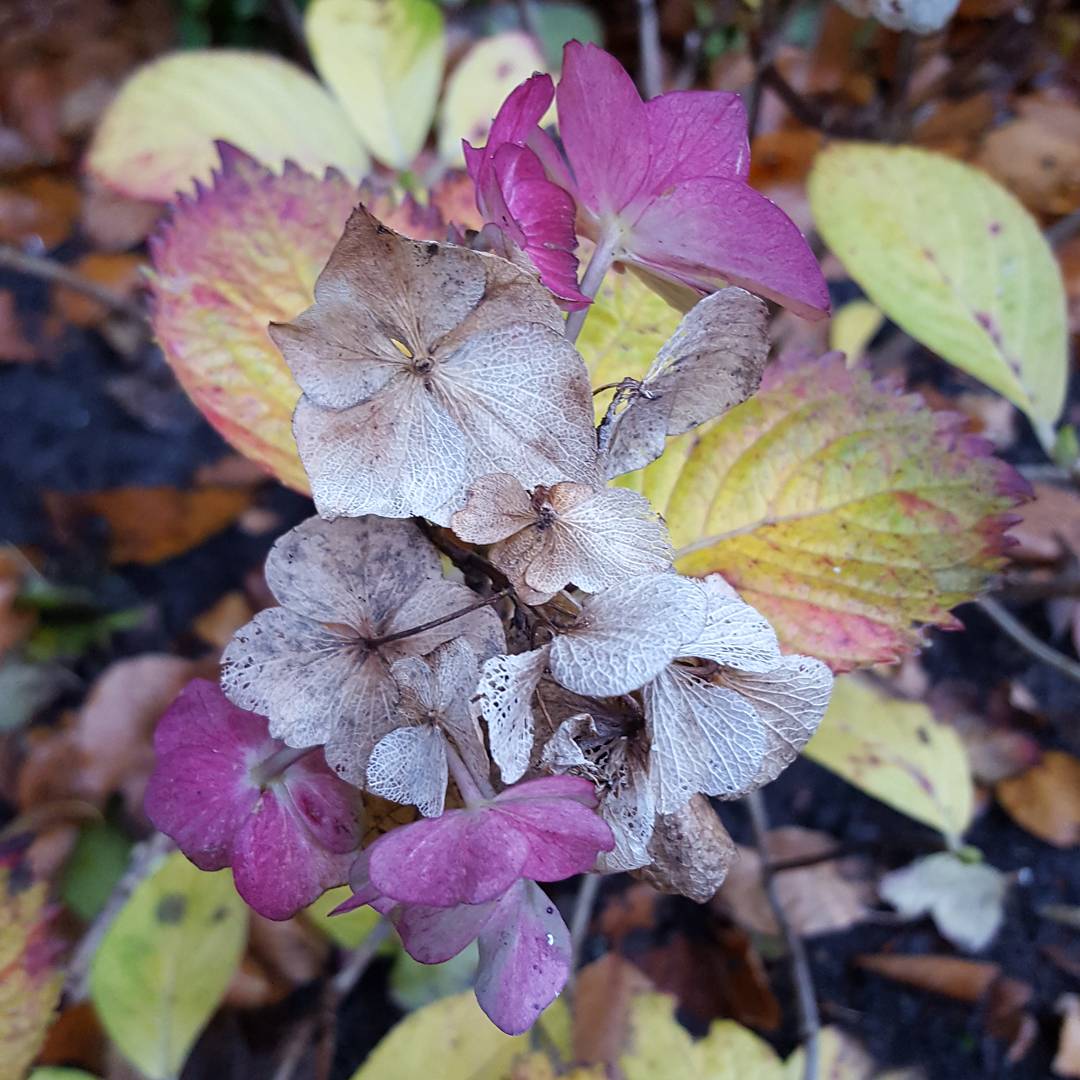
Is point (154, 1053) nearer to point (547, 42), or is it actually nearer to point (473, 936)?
point (473, 936)

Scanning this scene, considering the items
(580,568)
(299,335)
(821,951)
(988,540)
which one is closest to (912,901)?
(821,951)

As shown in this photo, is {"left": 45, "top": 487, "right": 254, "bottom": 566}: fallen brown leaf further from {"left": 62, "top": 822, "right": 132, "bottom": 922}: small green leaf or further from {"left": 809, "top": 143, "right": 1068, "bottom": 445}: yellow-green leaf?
{"left": 809, "top": 143, "right": 1068, "bottom": 445}: yellow-green leaf

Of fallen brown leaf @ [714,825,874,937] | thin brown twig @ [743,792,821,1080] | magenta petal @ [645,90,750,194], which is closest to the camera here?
magenta petal @ [645,90,750,194]

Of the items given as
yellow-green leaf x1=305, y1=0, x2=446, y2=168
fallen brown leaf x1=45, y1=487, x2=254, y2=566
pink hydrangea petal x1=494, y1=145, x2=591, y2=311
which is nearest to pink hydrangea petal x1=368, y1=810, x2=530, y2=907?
pink hydrangea petal x1=494, y1=145, x2=591, y2=311

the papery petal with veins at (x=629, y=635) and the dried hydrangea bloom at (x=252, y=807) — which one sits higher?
the papery petal with veins at (x=629, y=635)

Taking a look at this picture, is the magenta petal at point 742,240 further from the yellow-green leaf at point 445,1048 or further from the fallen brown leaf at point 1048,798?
the fallen brown leaf at point 1048,798

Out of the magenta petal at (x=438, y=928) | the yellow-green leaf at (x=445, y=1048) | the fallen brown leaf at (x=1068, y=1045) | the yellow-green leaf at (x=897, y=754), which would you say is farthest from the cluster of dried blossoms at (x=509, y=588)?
the fallen brown leaf at (x=1068, y=1045)

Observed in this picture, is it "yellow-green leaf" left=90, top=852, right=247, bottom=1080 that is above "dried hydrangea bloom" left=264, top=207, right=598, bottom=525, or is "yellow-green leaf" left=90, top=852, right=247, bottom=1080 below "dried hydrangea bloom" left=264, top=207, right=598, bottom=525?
below
